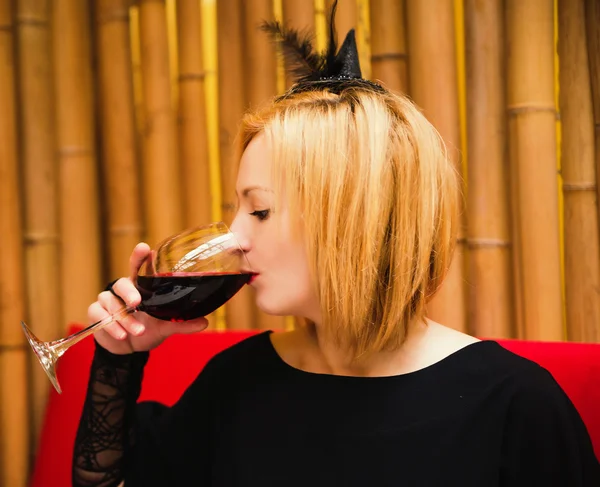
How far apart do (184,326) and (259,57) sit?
877 mm

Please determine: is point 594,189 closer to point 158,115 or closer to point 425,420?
point 425,420

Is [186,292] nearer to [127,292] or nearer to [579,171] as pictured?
[127,292]

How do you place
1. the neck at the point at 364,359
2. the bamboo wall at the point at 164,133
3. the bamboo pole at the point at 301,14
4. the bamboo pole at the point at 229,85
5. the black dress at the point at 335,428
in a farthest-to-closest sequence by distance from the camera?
the bamboo pole at the point at 229,85 < the bamboo pole at the point at 301,14 < the bamboo wall at the point at 164,133 < the neck at the point at 364,359 < the black dress at the point at 335,428

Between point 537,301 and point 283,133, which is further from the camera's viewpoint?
point 537,301

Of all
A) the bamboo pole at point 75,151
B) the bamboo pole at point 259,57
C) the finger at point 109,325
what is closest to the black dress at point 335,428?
the finger at point 109,325

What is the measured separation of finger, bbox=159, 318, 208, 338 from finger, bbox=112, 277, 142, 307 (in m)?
0.10

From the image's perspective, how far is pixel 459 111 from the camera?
147cm

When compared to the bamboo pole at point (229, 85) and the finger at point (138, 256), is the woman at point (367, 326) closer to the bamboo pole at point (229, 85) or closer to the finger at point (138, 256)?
the finger at point (138, 256)

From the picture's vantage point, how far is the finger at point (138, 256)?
3.22 feet

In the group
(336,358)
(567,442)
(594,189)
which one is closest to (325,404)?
(336,358)

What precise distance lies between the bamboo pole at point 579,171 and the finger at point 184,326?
84 centimetres

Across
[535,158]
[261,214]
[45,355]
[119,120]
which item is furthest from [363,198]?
[119,120]

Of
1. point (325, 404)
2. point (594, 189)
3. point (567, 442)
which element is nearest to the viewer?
point (567, 442)

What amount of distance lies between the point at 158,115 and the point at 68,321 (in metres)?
0.61
